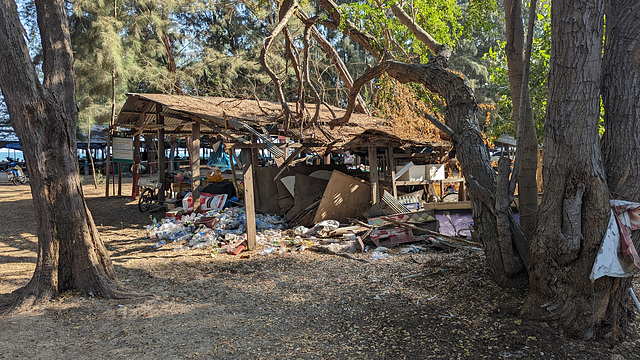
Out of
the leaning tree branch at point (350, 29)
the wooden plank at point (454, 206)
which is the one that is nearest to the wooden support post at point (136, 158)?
the leaning tree branch at point (350, 29)

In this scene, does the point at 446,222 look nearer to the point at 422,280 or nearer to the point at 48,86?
the point at 422,280

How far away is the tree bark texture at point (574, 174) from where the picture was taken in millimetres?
3500

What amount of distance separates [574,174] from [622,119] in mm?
694

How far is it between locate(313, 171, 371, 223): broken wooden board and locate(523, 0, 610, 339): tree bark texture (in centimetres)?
681

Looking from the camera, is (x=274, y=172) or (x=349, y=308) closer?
(x=349, y=308)

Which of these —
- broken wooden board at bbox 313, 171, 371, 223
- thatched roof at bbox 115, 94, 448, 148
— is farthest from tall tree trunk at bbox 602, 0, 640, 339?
broken wooden board at bbox 313, 171, 371, 223

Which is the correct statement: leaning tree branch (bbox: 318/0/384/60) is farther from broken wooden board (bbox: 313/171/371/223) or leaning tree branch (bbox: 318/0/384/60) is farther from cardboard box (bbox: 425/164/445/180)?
cardboard box (bbox: 425/164/445/180)

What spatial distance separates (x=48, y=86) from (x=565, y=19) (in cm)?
556

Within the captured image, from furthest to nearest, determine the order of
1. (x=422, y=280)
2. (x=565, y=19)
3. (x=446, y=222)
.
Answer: (x=446, y=222) < (x=422, y=280) < (x=565, y=19)

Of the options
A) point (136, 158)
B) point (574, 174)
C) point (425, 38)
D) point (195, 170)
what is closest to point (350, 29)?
point (425, 38)

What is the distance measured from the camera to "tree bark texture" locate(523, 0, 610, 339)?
350 cm

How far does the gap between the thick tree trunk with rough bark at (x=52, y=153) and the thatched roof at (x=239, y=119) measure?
378cm

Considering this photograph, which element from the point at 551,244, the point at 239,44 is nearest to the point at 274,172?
the point at 551,244

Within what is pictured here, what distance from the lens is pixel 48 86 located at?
16.8ft
